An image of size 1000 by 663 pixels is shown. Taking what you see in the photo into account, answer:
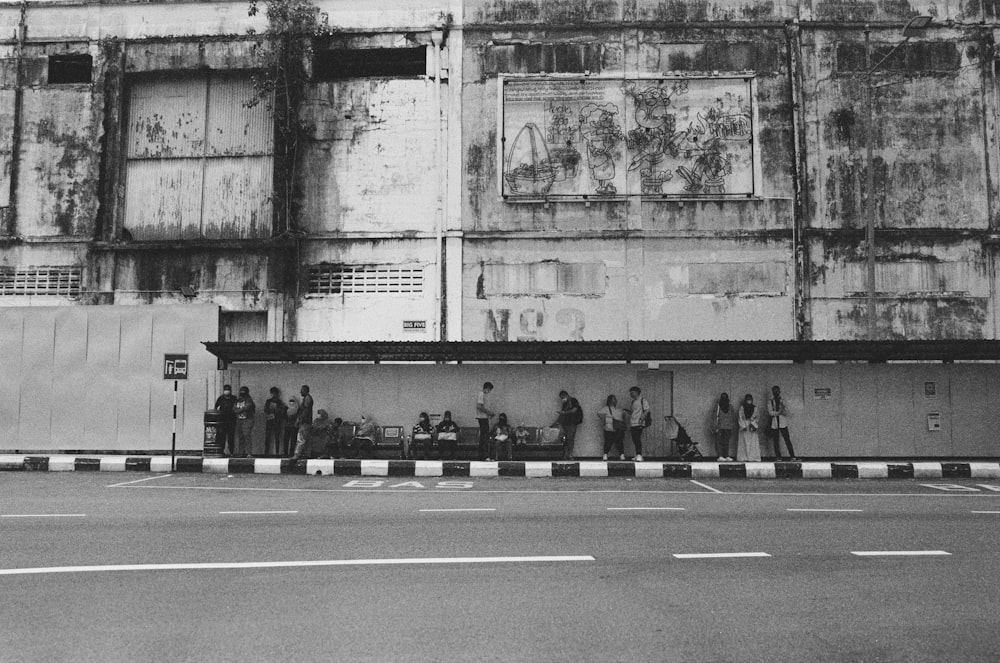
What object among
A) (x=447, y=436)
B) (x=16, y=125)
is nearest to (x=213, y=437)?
(x=447, y=436)

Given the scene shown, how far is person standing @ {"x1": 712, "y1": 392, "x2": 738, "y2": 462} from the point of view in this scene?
1869 centimetres

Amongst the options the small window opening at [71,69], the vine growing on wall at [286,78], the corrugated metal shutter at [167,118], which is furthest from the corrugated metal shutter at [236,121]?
the small window opening at [71,69]

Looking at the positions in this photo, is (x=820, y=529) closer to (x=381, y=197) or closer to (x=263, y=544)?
(x=263, y=544)

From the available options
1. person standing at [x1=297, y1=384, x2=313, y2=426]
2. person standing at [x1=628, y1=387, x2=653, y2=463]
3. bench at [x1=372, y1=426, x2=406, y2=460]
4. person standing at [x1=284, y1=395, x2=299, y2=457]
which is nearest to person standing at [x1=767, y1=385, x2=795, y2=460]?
person standing at [x1=628, y1=387, x2=653, y2=463]

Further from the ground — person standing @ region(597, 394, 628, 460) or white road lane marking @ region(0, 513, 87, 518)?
person standing @ region(597, 394, 628, 460)

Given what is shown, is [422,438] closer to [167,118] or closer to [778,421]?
[778,421]

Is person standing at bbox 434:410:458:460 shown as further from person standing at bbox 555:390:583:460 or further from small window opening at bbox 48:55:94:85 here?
small window opening at bbox 48:55:94:85

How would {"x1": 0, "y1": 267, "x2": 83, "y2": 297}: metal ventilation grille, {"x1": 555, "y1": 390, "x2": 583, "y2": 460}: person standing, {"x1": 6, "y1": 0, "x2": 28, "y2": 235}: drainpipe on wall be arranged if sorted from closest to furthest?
{"x1": 555, "y1": 390, "x2": 583, "y2": 460}: person standing < {"x1": 0, "y1": 267, "x2": 83, "y2": 297}: metal ventilation grille < {"x1": 6, "y1": 0, "x2": 28, "y2": 235}: drainpipe on wall

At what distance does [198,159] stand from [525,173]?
1011 centimetres

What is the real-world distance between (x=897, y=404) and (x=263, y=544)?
16241mm

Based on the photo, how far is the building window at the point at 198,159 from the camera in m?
24.6

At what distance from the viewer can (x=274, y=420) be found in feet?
62.6

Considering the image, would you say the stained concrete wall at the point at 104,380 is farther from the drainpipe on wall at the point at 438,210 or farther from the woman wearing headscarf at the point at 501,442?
the woman wearing headscarf at the point at 501,442

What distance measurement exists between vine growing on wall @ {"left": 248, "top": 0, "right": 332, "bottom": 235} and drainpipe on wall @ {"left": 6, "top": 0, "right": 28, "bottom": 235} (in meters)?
7.37
